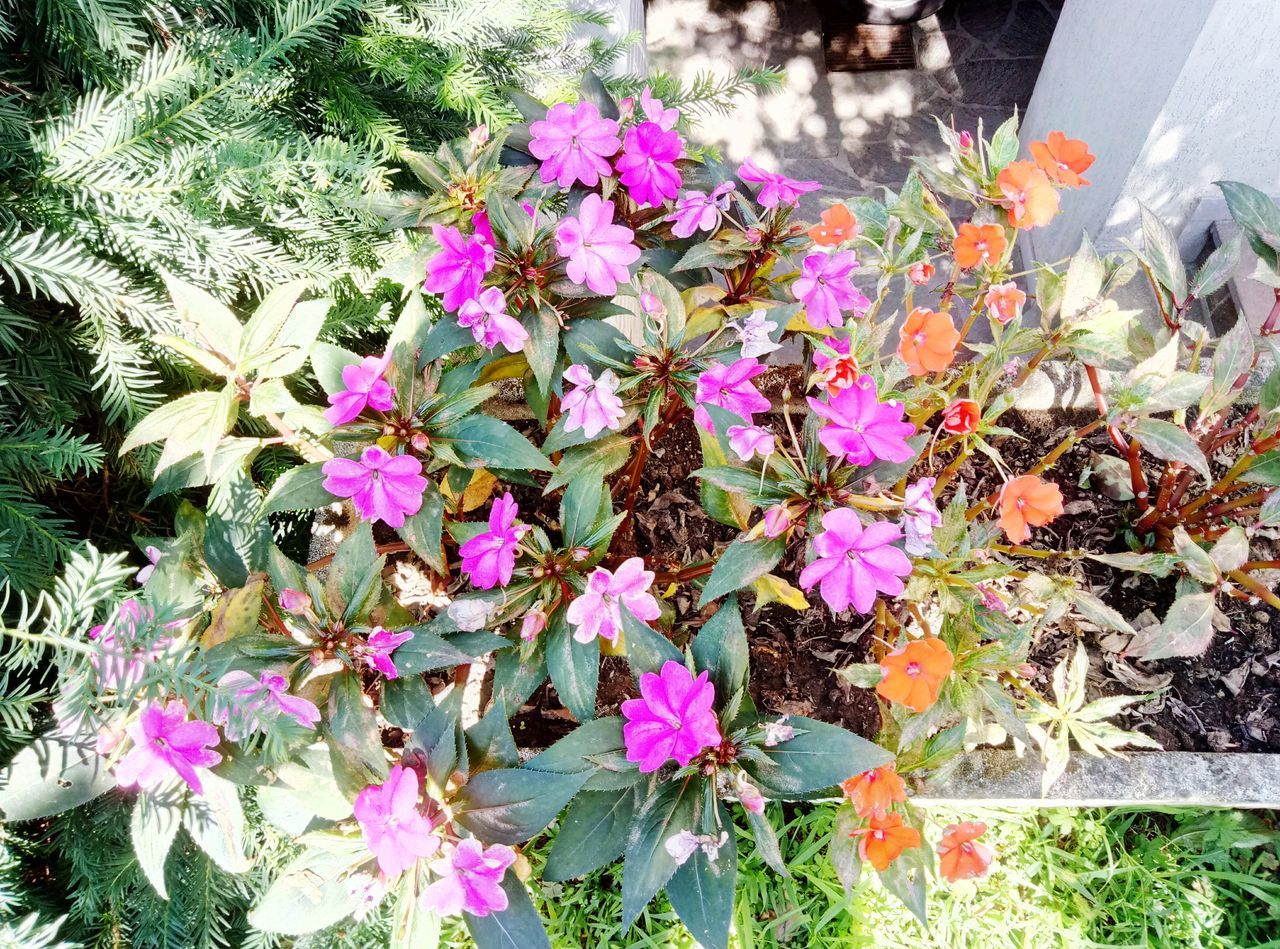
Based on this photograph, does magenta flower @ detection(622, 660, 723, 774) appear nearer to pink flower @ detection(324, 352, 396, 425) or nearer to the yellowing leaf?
the yellowing leaf

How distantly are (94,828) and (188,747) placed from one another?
44cm

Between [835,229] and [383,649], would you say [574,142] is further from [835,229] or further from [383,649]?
[383,649]

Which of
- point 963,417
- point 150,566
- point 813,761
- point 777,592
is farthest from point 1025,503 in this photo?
point 150,566

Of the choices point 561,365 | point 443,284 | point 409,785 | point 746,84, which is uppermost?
point 746,84

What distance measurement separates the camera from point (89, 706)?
0.94 m

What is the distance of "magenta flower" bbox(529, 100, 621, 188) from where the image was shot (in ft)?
4.18

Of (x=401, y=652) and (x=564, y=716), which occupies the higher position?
(x=401, y=652)

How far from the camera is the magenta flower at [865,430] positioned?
1.11 meters

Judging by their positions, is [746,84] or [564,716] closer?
[564,716]

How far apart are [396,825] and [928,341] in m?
0.98

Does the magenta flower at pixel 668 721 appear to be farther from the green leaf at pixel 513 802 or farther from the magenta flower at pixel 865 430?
the magenta flower at pixel 865 430

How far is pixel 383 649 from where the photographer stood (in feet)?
3.70

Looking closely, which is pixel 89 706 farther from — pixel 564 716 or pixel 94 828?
pixel 564 716

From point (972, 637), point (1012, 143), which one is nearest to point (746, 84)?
point (1012, 143)
